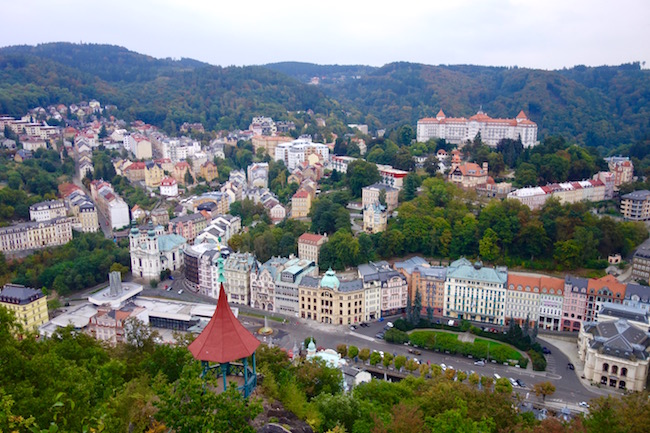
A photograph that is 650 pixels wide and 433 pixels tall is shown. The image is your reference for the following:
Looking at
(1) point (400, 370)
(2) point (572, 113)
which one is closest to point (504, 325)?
(1) point (400, 370)

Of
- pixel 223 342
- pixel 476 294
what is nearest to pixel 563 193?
pixel 476 294

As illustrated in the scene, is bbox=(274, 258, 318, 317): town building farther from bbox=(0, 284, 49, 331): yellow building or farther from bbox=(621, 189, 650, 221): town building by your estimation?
bbox=(621, 189, 650, 221): town building

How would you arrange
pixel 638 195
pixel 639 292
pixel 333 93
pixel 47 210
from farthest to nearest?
pixel 333 93 → pixel 47 210 → pixel 638 195 → pixel 639 292

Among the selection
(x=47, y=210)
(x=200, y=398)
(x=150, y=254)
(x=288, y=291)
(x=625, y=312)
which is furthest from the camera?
(x=47, y=210)

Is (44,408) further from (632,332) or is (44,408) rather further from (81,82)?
(81,82)

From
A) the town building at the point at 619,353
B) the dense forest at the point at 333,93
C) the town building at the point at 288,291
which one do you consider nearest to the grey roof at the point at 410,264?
the town building at the point at 288,291

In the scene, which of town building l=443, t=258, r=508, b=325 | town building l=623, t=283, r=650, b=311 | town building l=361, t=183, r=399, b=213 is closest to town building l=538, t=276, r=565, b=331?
town building l=443, t=258, r=508, b=325

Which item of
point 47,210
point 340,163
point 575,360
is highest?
point 340,163

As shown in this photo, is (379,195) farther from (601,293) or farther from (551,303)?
(601,293)

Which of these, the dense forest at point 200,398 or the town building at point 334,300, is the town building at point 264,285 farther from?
the dense forest at point 200,398
